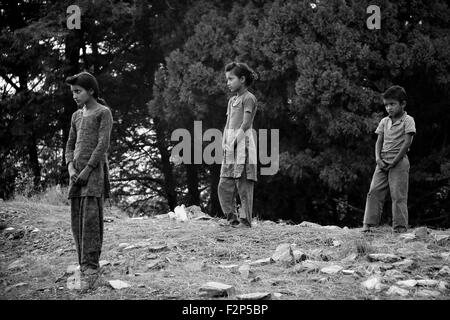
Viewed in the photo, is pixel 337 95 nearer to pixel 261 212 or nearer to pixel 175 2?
pixel 261 212

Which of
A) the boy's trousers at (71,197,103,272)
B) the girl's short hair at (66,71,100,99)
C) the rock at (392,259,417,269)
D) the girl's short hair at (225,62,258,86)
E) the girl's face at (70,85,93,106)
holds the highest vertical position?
the girl's short hair at (225,62,258,86)

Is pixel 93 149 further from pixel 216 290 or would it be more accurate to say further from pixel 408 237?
pixel 408 237

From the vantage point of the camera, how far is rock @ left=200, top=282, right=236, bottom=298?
144 inches

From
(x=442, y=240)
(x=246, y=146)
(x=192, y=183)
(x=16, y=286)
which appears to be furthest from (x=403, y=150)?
(x=192, y=183)

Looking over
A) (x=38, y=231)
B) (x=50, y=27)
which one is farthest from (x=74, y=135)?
→ (x=50, y=27)

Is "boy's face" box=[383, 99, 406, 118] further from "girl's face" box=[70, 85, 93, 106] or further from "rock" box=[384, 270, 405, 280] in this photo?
"girl's face" box=[70, 85, 93, 106]

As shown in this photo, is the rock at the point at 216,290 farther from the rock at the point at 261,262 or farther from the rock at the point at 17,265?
the rock at the point at 17,265

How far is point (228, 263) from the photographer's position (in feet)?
16.0

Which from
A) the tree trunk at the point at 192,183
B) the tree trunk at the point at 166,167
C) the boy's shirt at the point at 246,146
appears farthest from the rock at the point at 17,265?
the tree trunk at the point at 166,167

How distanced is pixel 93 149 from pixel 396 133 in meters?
3.50

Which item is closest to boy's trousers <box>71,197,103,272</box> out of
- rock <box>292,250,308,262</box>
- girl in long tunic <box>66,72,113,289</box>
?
girl in long tunic <box>66,72,113,289</box>

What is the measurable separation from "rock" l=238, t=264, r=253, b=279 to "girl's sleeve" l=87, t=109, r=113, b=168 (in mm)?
1465

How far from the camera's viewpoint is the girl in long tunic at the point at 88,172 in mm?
4125

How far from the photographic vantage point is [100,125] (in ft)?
13.9
